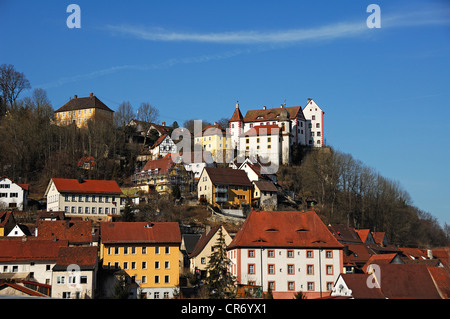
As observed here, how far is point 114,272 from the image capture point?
53.7 meters

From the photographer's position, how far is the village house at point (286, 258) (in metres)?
53.8

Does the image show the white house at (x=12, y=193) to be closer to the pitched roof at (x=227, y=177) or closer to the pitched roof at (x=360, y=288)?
the pitched roof at (x=227, y=177)

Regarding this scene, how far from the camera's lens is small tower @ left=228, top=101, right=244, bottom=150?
386 feet

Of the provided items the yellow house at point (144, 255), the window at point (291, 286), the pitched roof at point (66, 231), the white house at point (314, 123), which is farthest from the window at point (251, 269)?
the white house at point (314, 123)

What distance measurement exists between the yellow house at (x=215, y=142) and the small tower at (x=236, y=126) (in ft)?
4.31

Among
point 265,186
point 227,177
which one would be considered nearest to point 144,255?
point 227,177

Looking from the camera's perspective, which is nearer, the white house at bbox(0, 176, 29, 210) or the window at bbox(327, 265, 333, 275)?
the window at bbox(327, 265, 333, 275)

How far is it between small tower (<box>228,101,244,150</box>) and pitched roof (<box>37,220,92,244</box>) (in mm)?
55165

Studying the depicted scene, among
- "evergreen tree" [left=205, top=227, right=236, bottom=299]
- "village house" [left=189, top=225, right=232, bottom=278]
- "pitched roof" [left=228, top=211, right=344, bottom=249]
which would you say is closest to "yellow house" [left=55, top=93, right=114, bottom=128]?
"village house" [left=189, top=225, right=232, bottom=278]

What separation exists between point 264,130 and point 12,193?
1864 inches

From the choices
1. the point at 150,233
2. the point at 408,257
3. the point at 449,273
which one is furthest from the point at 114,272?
the point at 408,257

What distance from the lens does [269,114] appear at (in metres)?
121

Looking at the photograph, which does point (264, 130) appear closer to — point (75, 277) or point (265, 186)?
point (265, 186)

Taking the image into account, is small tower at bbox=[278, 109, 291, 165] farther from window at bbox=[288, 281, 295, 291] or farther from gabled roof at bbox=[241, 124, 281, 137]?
window at bbox=[288, 281, 295, 291]
